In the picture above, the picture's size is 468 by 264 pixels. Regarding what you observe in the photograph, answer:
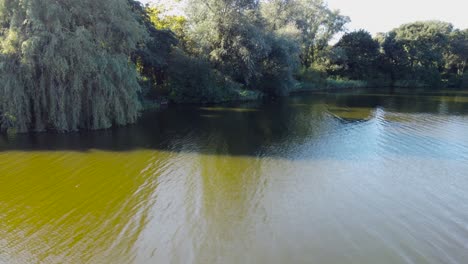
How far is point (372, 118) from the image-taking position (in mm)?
25688

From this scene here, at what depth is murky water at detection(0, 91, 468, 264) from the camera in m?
7.55

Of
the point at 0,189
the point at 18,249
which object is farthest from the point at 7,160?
the point at 18,249

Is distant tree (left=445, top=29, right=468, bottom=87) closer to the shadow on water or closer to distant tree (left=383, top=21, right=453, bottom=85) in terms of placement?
distant tree (left=383, top=21, right=453, bottom=85)

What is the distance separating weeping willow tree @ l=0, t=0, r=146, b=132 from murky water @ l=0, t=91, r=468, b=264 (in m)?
1.57

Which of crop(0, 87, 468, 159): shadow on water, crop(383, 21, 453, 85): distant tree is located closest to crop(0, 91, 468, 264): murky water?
crop(0, 87, 468, 159): shadow on water

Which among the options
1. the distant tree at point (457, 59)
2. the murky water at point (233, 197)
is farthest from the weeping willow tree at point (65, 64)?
the distant tree at point (457, 59)

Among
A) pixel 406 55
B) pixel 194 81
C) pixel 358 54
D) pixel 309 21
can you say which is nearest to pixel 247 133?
pixel 194 81

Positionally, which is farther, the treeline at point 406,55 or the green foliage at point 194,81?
the treeline at point 406,55

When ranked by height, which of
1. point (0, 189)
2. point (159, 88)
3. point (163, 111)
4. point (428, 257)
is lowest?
point (428, 257)

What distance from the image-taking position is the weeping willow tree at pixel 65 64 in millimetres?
16672

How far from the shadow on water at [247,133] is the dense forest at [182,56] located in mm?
2022

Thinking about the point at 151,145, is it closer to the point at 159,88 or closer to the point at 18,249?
the point at 18,249

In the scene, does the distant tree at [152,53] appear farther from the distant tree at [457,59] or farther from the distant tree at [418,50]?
the distant tree at [457,59]

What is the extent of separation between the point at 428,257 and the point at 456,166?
844 centimetres
